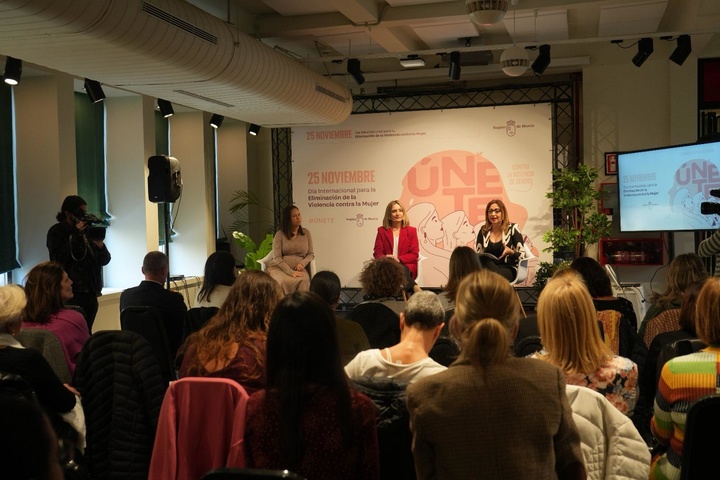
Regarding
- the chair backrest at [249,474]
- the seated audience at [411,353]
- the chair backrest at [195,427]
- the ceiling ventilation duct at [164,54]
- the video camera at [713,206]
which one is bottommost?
the chair backrest at [195,427]

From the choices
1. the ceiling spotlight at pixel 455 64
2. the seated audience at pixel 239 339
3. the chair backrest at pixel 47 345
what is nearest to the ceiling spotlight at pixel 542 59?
the ceiling spotlight at pixel 455 64

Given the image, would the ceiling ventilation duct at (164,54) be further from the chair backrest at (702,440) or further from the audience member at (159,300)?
the chair backrest at (702,440)

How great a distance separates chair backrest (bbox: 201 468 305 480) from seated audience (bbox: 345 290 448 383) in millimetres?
916

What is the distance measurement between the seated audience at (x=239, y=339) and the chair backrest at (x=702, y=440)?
53.7 inches

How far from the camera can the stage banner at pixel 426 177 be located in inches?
368

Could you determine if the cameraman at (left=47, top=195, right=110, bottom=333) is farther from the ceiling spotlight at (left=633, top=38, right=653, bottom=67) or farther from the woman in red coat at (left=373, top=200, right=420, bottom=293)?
the ceiling spotlight at (left=633, top=38, right=653, bottom=67)

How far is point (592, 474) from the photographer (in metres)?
2.24

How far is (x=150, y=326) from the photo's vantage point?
4453mm

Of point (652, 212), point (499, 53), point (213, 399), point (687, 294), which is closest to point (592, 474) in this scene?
point (213, 399)

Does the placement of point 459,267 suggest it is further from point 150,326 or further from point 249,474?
point 249,474

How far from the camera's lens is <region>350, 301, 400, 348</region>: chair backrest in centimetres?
402

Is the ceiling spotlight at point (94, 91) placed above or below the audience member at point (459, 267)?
above

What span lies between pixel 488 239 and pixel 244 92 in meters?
2.79

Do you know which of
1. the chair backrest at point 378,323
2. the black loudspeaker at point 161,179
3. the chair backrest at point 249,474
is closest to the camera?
the chair backrest at point 249,474
